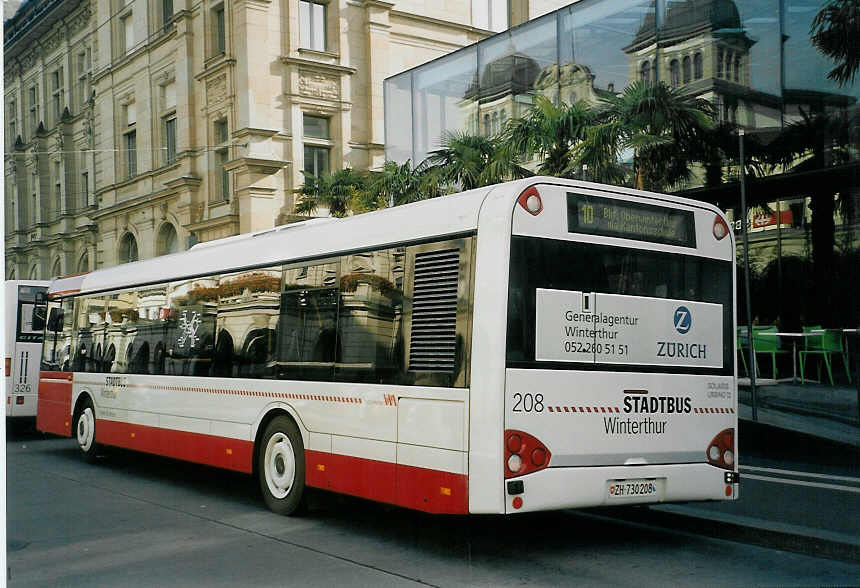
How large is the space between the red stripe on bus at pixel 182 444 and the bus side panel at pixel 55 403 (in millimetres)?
1378

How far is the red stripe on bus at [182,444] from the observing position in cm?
1059

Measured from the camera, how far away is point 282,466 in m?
10.0

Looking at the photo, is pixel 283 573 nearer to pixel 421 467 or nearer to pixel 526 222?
pixel 421 467

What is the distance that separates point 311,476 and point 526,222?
3404mm

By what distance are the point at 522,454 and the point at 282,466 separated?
357cm

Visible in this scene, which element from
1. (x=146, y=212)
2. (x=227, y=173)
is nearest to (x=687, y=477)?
(x=227, y=173)

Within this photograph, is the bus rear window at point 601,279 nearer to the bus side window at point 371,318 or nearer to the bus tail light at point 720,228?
the bus tail light at point 720,228

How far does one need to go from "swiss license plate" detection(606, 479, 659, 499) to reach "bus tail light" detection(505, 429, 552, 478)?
2.08 ft

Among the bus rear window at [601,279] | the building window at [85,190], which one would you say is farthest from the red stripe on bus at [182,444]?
the building window at [85,190]

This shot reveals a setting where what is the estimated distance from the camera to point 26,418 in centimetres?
1934

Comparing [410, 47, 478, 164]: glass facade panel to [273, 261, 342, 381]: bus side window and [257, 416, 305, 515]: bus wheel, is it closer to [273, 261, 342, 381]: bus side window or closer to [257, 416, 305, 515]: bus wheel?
[273, 261, 342, 381]: bus side window

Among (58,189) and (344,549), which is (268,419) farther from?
(58,189)

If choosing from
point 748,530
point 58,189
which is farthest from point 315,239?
point 58,189

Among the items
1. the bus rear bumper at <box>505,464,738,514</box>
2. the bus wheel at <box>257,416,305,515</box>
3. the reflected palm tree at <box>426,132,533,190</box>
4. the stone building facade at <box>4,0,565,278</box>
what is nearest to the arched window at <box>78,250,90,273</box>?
the stone building facade at <box>4,0,565,278</box>
